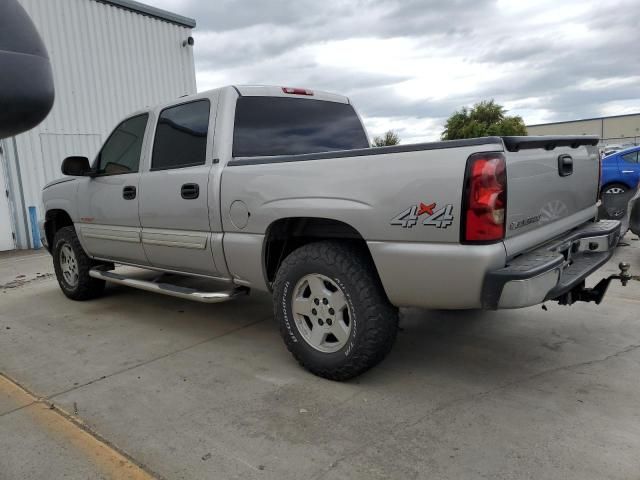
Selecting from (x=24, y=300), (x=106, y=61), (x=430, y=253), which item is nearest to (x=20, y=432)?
(x=430, y=253)

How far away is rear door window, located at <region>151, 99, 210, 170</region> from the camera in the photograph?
3998 mm

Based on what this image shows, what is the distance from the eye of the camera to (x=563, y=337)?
396 cm

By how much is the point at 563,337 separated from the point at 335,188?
7.45 feet

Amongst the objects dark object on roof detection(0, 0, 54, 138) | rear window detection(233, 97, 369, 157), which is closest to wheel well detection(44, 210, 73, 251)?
rear window detection(233, 97, 369, 157)

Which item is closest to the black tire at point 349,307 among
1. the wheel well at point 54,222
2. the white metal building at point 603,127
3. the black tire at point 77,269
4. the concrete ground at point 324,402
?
the concrete ground at point 324,402

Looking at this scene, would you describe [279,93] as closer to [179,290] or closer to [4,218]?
[179,290]

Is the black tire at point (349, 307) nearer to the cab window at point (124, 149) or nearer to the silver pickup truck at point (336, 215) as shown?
the silver pickup truck at point (336, 215)

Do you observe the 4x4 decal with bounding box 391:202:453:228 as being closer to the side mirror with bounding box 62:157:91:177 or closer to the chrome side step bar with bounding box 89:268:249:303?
the chrome side step bar with bounding box 89:268:249:303

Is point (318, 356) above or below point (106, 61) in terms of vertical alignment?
below

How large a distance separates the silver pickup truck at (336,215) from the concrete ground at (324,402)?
432 millimetres

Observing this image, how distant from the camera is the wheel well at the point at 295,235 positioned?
10.7ft

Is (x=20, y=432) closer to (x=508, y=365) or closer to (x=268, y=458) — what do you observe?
(x=268, y=458)

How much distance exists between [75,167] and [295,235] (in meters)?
2.70

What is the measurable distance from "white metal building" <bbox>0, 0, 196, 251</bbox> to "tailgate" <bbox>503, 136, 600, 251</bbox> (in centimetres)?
885
